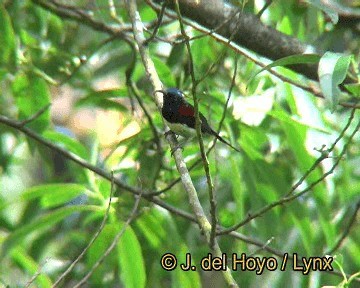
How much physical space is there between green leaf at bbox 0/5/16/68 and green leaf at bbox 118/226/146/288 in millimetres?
1140

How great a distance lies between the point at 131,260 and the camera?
4.05 m

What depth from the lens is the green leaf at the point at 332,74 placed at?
8.84ft

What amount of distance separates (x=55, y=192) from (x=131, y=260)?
1.85ft

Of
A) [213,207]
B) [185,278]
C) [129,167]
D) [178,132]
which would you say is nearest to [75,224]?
[129,167]

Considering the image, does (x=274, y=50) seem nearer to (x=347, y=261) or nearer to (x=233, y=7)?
(x=233, y=7)

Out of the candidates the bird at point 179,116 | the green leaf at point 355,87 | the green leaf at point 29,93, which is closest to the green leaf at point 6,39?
the green leaf at point 29,93

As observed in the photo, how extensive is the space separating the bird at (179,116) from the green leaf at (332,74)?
827 mm

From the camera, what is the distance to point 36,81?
455cm

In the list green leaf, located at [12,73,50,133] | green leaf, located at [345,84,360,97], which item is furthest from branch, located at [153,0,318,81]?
green leaf, located at [12,73,50,133]

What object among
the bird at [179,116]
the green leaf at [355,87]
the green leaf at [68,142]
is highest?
the green leaf at [68,142]

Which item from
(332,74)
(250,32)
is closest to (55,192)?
(250,32)

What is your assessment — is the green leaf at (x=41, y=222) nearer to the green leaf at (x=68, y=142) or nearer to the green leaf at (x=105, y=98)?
the green leaf at (x=68, y=142)

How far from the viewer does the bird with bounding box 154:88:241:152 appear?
3678mm

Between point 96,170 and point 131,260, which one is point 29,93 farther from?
point 131,260
